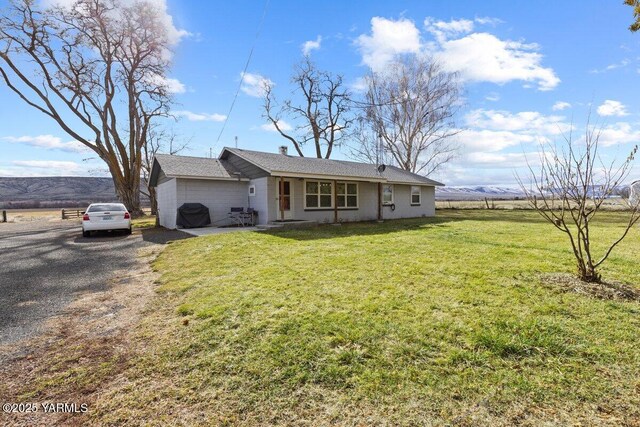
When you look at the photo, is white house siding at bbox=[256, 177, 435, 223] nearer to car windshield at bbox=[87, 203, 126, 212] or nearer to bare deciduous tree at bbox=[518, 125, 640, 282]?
car windshield at bbox=[87, 203, 126, 212]

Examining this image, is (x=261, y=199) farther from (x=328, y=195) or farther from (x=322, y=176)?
(x=328, y=195)

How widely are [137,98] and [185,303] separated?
24.8 m

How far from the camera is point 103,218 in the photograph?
35.7 ft

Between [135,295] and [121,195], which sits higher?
[121,195]

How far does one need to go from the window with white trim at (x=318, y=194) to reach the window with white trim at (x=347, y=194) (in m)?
0.49

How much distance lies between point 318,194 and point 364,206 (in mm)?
3041

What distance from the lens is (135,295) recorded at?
4.56 m

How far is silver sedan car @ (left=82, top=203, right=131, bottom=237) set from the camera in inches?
425

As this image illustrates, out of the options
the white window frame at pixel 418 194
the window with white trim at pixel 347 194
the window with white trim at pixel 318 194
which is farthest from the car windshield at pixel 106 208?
the white window frame at pixel 418 194

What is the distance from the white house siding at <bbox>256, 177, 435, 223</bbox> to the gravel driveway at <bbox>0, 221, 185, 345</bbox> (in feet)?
15.4

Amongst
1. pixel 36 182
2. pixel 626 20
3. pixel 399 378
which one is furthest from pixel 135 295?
pixel 36 182

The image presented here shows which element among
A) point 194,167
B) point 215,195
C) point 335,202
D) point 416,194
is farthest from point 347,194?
point 194,167

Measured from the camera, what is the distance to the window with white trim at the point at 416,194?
18.9 m

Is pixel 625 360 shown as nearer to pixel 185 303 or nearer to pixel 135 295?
pixel 185 303
